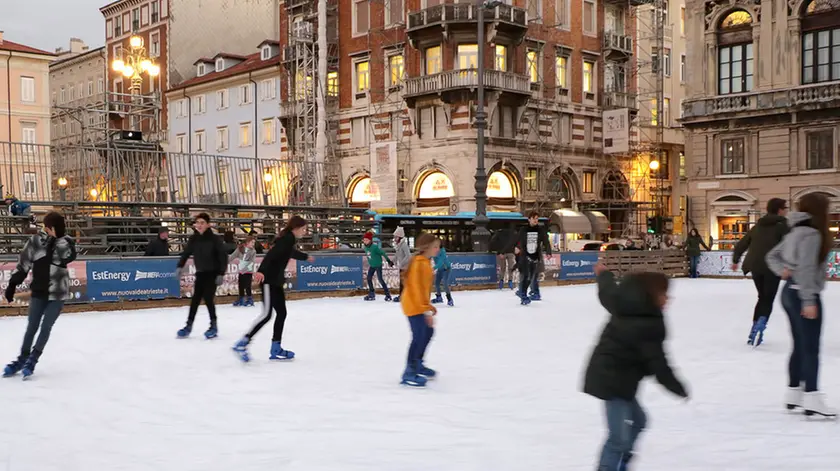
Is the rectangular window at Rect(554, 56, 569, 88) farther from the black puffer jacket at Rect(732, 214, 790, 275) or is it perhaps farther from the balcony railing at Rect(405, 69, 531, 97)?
the black puffer jacket at Rect(732, 214, 790, 275)

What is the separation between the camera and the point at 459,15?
40844 millimetres

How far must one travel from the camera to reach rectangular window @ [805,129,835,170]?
37625 mm

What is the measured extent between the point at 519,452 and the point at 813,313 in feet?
9.08

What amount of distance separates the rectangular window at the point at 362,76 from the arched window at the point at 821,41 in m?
22.1

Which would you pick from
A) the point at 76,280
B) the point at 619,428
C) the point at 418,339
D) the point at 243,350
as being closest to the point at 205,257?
the point at 243,350

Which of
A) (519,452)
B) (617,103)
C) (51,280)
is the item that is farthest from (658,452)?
(617,103)

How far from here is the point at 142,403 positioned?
302 inches

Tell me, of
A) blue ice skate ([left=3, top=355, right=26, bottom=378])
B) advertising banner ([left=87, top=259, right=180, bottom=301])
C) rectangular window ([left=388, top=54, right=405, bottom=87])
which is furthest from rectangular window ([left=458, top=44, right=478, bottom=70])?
blue ice skate ([left=3, top=355, right=26, bottom=378])

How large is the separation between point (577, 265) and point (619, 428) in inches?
935

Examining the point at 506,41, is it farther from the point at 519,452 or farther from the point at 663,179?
the point at 519,452

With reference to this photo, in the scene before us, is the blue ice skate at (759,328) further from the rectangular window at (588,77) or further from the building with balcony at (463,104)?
the rectangular window at (588,77)

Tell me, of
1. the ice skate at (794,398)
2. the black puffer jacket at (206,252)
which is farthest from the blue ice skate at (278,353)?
the ice skate at (794,398)

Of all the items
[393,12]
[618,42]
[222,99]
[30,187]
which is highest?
[393,12]

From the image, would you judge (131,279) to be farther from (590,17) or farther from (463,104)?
(590,17)
